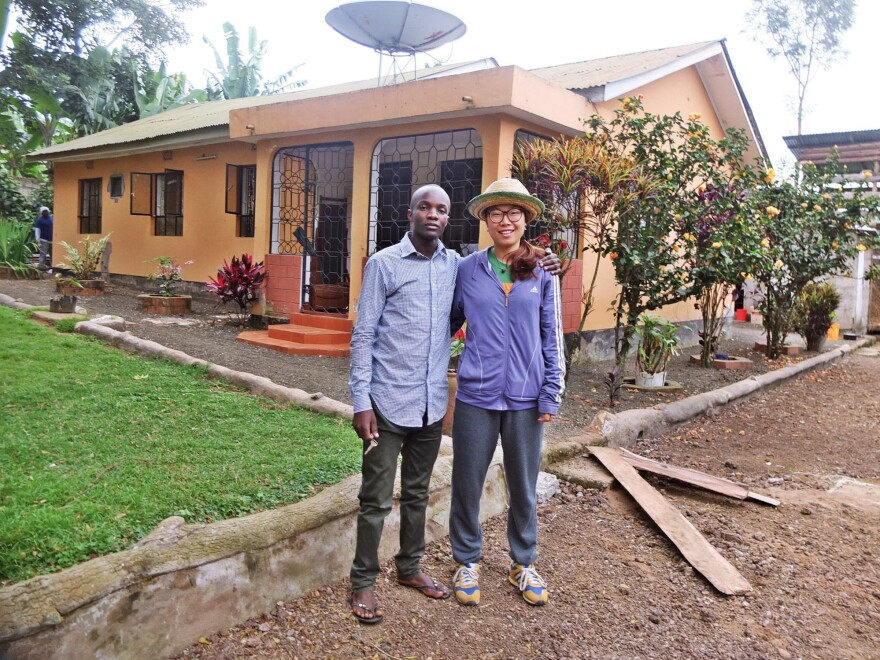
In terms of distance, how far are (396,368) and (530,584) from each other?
1.18 metres

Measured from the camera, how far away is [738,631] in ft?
10.0

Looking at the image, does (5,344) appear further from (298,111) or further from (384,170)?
(384,170)

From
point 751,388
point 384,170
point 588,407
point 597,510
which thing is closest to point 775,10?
point 384,170

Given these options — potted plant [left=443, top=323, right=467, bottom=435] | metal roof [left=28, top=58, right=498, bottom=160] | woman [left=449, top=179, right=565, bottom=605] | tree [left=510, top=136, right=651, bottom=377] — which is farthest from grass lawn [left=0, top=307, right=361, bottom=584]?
metal roof [left=28, top=58, right=498, bottom=160]

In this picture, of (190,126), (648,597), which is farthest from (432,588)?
(190,126)

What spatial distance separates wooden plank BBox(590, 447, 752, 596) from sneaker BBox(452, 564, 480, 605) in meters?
1.16

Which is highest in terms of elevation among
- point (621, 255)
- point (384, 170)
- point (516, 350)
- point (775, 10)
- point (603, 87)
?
point (775, 10)

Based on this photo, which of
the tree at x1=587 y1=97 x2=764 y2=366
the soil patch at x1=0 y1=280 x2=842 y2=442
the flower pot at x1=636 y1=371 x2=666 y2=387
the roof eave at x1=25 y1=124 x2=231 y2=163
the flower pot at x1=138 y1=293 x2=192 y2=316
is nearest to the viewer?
the soil patch at x1=0 y1=280 x2=842 y2=442

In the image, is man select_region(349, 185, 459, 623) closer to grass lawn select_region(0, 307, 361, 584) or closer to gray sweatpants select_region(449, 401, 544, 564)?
gray sweatpants select_region(449, 401, 544, 564)

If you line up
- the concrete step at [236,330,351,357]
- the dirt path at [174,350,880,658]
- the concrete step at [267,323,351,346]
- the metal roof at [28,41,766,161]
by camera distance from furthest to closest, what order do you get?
the metal roof at [28,41,766,161] < the concrete step at [267,323,351,346] < the concrete step at [236,330,351,357] < the dirt path at [174,350,880,658]

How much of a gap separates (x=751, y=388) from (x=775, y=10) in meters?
20.4

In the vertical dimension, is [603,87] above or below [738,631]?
above

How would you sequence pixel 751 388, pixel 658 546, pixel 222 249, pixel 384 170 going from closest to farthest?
pixel 658 546 → pixel 751 388 → pixel 384 170 → pixel 222 249

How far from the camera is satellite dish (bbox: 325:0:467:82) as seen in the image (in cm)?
844
